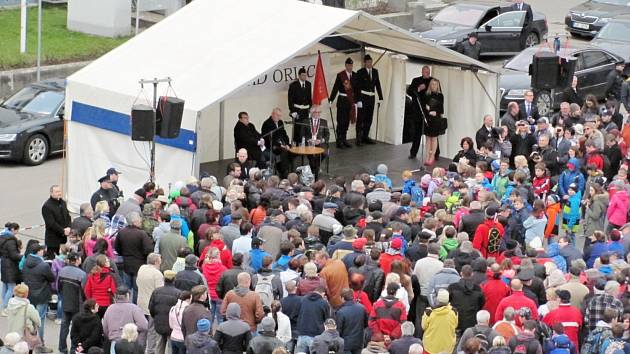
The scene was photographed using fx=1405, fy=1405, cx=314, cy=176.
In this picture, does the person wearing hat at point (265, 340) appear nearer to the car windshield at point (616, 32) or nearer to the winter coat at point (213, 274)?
the winter coat at point (213, 274)

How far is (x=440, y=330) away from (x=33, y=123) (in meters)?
12.0

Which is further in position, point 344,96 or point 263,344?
point 344,96

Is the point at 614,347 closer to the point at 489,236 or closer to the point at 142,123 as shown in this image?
the point at 489,236

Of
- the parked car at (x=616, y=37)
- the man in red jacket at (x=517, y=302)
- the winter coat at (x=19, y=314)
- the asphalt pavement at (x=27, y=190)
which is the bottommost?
the asphalt pavement at (x=27, y=190)

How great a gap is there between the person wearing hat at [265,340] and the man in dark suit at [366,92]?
445 inches

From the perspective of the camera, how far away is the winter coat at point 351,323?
14.7 metres

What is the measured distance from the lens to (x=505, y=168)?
19.9m

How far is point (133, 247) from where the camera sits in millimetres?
16875

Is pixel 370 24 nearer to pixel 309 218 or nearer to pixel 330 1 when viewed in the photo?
pixel 309 218

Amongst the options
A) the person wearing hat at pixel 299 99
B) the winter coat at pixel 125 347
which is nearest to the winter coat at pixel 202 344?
the winter coat at pixel 125 347

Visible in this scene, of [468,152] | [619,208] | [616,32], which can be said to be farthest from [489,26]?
[619,208]

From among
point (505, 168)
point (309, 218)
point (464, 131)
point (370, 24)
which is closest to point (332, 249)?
point (309, 218)

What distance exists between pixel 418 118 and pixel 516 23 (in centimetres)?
924

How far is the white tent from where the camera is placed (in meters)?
21.0
